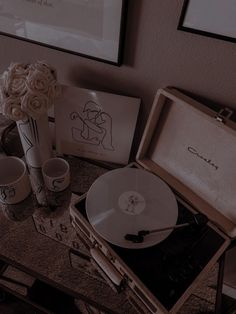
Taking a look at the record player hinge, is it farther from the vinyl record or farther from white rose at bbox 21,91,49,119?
white rose at bbox 21,91,49,119

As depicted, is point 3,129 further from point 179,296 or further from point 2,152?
point 179,296

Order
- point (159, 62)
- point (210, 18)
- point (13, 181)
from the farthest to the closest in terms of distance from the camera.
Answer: point (13, 181)
point (159, 62)
point (210, 18)

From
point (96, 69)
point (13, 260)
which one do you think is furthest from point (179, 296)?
point (96, 69)

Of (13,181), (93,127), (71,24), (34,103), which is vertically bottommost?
(13,181)

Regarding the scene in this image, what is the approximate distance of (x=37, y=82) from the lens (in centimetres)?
58

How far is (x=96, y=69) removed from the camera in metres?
0.68

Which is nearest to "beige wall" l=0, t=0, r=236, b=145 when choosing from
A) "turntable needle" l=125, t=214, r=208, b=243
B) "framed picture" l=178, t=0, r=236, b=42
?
"framed picture" l=178, t=0, r=236, b=42

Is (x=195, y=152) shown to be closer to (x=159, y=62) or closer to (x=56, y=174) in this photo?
(x=159, y=62)

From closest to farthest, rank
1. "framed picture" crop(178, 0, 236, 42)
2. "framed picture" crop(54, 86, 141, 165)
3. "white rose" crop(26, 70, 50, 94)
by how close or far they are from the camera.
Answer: "framed picture" crop(178, 0, 236, 42) < "white rose" crop(26, 70, 50, 94) < "framed picture" crop(54, 86, 141, 165)

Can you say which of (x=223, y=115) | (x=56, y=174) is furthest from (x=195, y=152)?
(x=56, y=174)

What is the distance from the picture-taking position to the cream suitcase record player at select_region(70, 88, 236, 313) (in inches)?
21.9

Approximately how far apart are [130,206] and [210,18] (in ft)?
1.25

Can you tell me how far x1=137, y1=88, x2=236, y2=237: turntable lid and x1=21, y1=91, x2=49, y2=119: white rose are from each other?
0.23 meters

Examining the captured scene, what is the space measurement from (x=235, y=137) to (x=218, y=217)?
0.62ft
